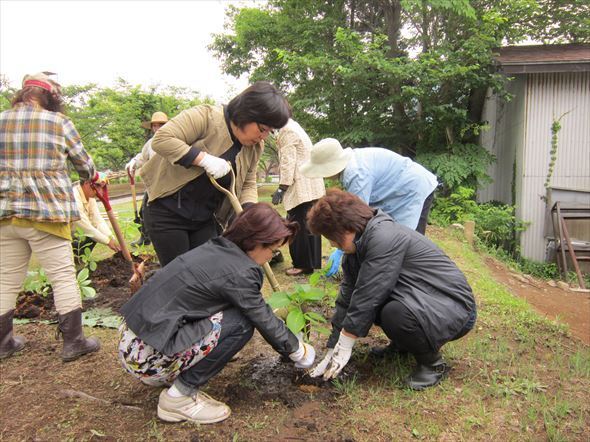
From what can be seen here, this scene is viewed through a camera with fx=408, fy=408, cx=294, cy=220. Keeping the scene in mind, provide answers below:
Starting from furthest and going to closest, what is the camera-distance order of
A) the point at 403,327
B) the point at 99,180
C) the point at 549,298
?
the point at 549,298, the point at 99,180, the point at 403,327

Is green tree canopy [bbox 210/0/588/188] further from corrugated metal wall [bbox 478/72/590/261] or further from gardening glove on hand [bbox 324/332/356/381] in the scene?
gardening glove on hand [bbox 324/332/356/381]

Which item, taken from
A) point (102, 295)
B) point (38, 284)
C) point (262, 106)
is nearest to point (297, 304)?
point (262, 106)

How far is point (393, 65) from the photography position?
8211 mm

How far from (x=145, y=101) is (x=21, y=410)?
2052 centimetres

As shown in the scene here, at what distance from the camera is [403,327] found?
6.50ft

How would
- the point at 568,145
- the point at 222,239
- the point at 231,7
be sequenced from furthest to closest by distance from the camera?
1. the point at 231,7
2. the point at 568,145
3. the point at 222,239

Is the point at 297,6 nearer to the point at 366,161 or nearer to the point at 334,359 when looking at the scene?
the point at 366,161

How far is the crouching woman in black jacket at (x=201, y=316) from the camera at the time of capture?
5.50ft

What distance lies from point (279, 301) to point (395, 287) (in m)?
0.59

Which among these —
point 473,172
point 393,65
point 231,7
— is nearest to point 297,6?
Answer: point 231,7

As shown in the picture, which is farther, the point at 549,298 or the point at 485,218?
the point at 485,218

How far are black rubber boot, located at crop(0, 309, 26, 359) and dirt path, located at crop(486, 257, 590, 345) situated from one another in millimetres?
4783

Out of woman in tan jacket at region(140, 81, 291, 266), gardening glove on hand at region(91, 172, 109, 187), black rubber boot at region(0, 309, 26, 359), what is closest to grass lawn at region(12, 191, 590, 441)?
black rubber boot at region(0, 309, 26, 359)

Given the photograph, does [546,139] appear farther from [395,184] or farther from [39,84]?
[39,84]
